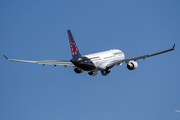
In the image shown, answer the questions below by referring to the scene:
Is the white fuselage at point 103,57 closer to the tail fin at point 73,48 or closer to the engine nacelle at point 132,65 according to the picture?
the tail fin at point 73,48

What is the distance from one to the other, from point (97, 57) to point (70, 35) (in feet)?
23.9

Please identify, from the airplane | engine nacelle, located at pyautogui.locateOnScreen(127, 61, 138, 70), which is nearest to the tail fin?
the airplane

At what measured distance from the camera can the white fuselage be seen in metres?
76.1

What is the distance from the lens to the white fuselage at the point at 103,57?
76.1 m

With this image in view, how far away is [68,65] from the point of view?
3031 inches

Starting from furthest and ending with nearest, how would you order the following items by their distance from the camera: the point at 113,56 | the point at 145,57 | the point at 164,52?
the point at 113,56
the point at 145,57
the point at 164,52

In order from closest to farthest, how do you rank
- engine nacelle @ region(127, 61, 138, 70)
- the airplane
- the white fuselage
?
1. the airplane
2. the white fuselage
3. engine nacelle @ region(127, 61, 138, 70)

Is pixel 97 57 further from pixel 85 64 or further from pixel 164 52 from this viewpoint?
pixel 164 52

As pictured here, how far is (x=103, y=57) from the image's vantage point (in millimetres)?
78625

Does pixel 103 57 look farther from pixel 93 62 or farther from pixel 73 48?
pixel 73 48

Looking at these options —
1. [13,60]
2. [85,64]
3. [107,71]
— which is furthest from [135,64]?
[13,60]

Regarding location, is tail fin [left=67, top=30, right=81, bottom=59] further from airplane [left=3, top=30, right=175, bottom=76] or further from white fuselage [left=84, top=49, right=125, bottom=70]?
white fuselage [left=84, top=49, right=125, bottom=70]

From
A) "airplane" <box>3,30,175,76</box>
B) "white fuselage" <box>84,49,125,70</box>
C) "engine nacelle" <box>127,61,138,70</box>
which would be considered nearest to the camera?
"airplane" <box>3,30,175,76</box>

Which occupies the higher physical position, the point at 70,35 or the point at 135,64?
the point at 70,35
